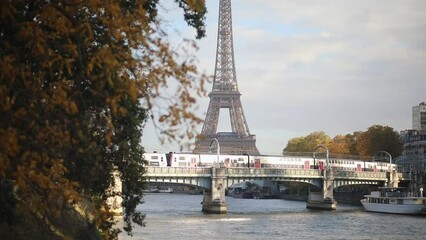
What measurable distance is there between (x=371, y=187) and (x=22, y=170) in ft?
337

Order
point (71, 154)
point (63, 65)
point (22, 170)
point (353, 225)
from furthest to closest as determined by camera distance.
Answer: point (353, 225) → point (71, 154) → point (63, 65) → point (22, 170)

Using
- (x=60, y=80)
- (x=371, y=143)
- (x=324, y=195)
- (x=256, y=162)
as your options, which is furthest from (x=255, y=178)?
(x=60, y=80)

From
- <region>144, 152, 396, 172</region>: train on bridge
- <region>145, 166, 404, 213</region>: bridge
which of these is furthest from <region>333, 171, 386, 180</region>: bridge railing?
<region>144, 152, 396, 172</region>: train on bridge

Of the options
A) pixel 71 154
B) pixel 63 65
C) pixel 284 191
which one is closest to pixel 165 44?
pixel 63 65

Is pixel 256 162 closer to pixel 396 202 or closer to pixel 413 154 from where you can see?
pixel 396 202

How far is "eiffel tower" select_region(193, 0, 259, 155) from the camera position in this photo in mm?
160875

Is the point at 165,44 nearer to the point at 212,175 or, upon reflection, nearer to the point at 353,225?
the point at 353,225

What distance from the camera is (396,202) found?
83.8 metres

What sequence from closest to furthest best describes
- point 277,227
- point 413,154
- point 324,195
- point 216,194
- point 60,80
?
point 60,80 < point 277,227 < point 216,194 < point 324,195 < point 413,154

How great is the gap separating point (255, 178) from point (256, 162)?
9.99 meters

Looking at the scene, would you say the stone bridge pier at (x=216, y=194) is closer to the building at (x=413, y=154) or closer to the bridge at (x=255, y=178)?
the bridge at (x=255, y=178)

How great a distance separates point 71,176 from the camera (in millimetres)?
16281

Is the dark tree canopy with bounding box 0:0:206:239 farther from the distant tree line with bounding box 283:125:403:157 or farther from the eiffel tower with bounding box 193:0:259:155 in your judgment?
the eiffel tower with bounding box 193:0:259:155

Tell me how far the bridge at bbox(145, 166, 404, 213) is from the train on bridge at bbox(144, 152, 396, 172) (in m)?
2.83
